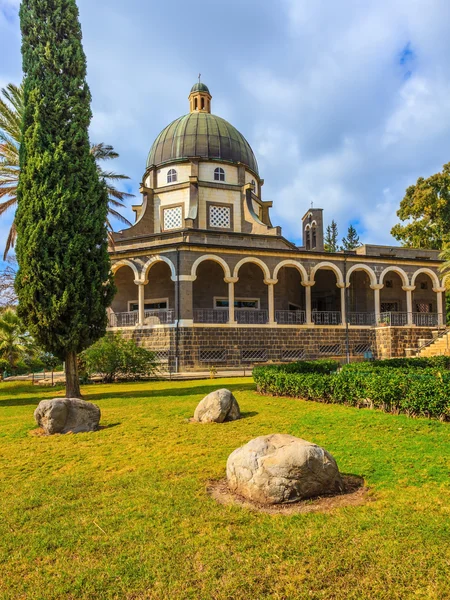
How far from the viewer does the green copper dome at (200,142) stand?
29.8m

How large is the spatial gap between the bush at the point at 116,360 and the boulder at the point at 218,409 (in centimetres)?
1002

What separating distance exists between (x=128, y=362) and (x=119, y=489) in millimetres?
13690

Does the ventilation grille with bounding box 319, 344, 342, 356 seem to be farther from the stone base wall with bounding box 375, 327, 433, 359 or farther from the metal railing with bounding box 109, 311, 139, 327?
the metal railing with bounding box 109, 311, 139, 327

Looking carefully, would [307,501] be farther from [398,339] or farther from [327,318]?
[327,318]

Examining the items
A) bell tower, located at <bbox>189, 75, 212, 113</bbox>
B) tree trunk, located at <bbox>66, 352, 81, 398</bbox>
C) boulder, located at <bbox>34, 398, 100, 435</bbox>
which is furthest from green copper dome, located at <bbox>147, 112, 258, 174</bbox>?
boulder, located at <bbox>34, 398, 100, 435</bbox>

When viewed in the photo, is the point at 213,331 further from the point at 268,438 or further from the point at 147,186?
the point at 268,438

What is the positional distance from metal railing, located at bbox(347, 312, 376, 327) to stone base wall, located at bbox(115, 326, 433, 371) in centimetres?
78

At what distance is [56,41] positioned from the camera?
1391 centimetres

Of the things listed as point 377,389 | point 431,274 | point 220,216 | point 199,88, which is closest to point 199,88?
point 199,88

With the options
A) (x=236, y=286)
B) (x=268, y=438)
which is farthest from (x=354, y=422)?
(x=236, y=286)

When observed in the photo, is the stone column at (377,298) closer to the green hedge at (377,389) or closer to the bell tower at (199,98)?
the green hedge at (377,389)

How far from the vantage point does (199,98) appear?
3378cm

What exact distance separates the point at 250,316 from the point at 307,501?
66.5 feet

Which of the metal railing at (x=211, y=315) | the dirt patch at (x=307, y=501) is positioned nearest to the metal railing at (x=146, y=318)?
the metal railing at (x=211, y=315)
